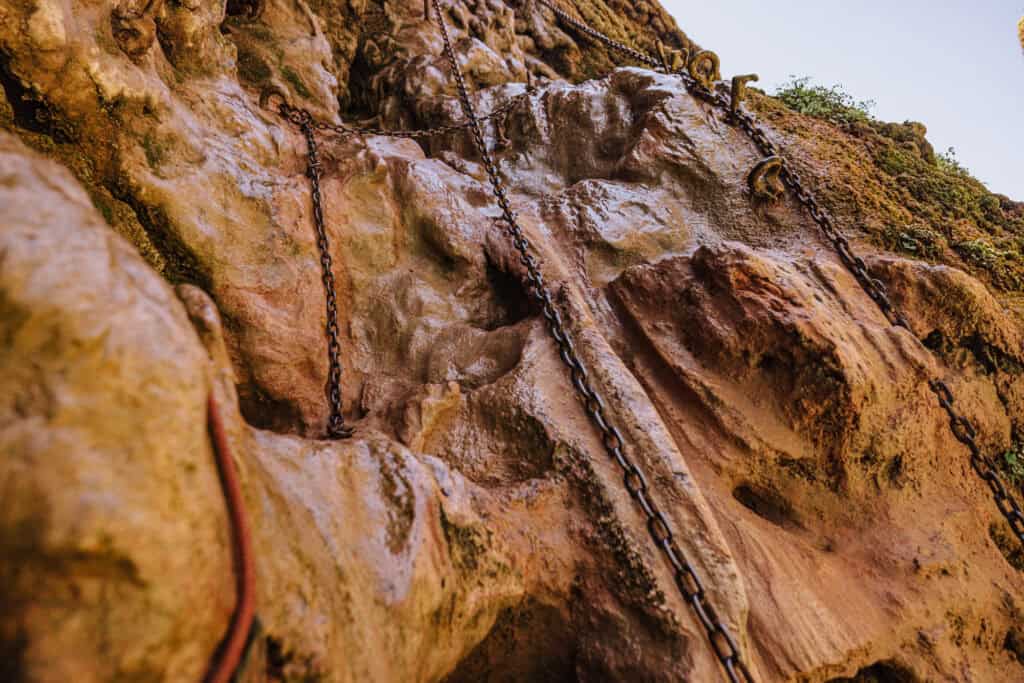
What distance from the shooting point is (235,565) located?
3.67 feet

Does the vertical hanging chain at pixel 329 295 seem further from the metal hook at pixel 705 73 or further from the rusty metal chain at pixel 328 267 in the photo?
the metal hook at pixel 705 73

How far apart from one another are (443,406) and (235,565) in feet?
6.25

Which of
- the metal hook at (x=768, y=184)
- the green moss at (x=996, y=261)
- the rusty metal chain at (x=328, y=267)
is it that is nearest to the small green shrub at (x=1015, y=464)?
the green moss at (x=996, y=261)

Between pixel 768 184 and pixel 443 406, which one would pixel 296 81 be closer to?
pixel 443 406

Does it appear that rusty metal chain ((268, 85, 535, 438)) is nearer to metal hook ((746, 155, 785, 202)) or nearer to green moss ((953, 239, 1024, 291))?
metal hook ((746, 155, 785, 202))

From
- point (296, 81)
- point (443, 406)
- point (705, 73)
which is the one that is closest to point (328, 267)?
point (443, 406)

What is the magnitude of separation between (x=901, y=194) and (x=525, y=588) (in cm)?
A: 449

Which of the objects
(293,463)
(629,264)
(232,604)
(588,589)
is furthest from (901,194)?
(232,604)

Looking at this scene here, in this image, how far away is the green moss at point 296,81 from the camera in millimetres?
5547

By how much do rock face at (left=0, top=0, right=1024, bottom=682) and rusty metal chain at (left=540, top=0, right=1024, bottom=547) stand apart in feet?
0.35

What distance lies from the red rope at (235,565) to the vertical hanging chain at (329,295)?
1.53 metres

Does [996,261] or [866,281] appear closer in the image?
[866,281]

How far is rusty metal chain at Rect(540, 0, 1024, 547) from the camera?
8.29 ft

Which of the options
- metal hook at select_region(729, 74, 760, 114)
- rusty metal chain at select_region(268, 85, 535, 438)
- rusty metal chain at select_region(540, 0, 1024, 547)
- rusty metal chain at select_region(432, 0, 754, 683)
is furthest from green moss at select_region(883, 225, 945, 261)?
rusty metal chain at select_region(268, 85, 535, 438)
